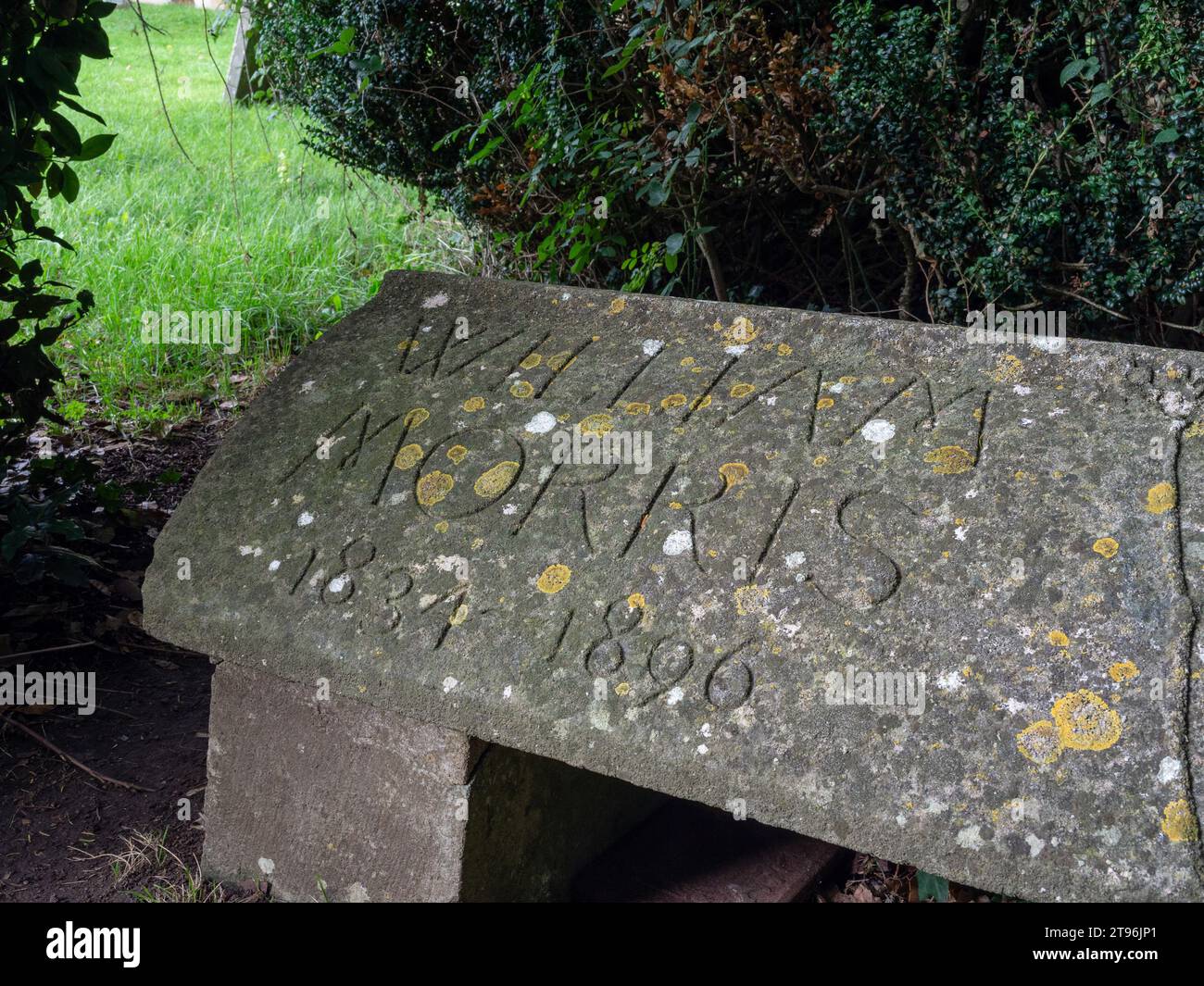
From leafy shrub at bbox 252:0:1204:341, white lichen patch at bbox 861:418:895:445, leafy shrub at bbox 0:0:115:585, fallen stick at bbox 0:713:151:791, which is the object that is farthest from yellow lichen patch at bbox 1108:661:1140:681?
leafy shrub at bbox 0:0:115:585

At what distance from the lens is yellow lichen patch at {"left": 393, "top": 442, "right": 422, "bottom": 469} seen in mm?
1968

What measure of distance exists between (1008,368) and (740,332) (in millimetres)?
486

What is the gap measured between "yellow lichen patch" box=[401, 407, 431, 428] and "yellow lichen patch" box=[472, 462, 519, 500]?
0.75 feet

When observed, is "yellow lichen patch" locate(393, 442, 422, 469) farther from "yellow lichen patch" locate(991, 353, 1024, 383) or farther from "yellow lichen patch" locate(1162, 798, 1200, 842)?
"yellow lichen patch" locate(1162, 798, 1200, 842)

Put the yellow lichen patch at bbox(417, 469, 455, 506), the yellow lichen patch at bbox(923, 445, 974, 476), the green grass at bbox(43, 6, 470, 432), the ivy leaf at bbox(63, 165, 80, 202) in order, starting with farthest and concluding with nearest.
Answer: the green grass at bbox(43, 6, 470, 432) < the ivy leaf at bbox(63, 165, 80, 202) < the yellow lichen patch at bbox(417, 469, 455, 506) < the yellow lichen patch at bbox(923, 445, 974, 476)

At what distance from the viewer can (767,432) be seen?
70.6 inches

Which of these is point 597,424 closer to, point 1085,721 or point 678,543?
point 678,543

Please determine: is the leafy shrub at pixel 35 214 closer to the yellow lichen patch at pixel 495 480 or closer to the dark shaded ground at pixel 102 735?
the dark shaded ground at pixel 102 735

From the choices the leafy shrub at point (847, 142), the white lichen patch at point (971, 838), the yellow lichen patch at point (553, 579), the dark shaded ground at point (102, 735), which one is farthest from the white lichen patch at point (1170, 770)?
the dark shaded ground at point (102, 735)

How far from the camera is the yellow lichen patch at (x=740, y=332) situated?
6.62 feet

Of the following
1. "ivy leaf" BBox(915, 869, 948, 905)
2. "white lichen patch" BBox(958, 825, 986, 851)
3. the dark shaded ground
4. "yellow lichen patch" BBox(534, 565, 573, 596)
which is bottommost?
the dark shaded ground

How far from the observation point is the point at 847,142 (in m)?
2.81
